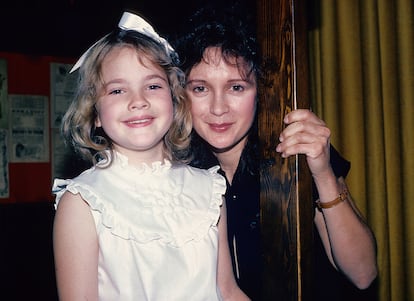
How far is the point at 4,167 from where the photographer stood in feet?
9.98

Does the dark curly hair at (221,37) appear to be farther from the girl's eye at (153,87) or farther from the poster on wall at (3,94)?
the poster on wall at (3,94)

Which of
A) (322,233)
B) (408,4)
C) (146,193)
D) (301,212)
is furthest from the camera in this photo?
(408,4)

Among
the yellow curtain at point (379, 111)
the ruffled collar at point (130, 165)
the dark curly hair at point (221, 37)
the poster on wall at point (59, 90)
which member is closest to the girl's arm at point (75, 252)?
the ruffled collar at point (130, 165)

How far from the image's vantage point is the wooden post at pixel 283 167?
1027mm

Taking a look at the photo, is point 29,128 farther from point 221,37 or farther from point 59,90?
point 221,37

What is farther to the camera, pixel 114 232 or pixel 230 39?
pixel 230 39

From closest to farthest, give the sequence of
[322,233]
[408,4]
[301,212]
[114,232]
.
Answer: [301,212], [114,232], [322,233], [408,4]

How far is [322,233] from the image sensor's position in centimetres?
162

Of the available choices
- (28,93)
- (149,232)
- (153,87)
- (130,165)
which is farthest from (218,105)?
(28,93)

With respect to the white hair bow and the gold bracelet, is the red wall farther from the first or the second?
the gold bracelet

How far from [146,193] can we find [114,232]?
8.0 inches

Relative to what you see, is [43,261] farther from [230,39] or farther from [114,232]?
[230,39]

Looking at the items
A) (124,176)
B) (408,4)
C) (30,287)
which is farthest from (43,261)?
(408,4)

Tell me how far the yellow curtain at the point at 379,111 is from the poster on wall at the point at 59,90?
2.04 m
